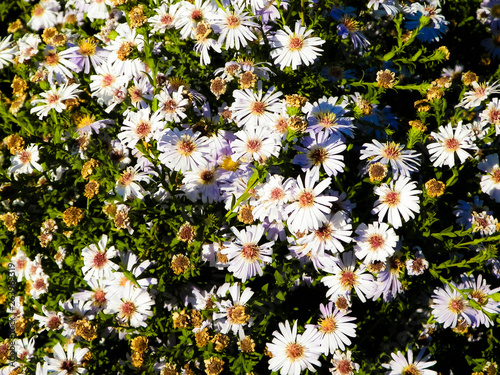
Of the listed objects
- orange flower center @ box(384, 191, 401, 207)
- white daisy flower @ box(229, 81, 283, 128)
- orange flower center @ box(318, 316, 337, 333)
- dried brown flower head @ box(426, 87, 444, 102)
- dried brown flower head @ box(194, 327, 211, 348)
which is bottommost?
Result: dried brown flower head @ box(194, 327, 211, 348)

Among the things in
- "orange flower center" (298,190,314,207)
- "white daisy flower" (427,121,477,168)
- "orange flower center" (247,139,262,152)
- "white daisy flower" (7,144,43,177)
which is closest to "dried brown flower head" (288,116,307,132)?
"orange flower center" (247,139,262,152)

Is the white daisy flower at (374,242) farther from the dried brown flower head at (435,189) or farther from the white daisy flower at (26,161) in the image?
the white daisy flower at (26,161)

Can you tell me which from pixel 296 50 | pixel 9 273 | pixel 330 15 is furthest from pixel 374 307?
pixel 9 273

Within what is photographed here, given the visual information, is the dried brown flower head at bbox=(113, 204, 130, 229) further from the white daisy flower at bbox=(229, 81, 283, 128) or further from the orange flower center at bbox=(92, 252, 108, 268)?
the white daisy flower at bbox=(229, 81, 283, 128)

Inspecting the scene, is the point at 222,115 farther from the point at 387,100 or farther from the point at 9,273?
the point at 9,273

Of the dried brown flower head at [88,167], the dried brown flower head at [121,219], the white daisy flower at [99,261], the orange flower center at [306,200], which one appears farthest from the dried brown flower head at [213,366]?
the dried brown flower head at [88,167]

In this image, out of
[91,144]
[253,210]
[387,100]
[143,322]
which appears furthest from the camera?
[387,100]
